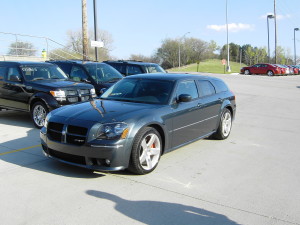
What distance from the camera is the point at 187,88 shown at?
251 inches

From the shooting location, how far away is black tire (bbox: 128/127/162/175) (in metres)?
4.87

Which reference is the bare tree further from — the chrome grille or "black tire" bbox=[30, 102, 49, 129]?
the chrome grille

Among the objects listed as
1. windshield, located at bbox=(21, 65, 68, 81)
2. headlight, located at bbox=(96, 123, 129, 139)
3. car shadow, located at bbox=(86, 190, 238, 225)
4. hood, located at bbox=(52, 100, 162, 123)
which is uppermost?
windshield, located at bbox=(21, 65, 68, 81)

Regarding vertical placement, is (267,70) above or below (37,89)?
above

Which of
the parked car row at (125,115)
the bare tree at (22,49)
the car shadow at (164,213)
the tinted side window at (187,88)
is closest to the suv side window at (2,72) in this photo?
the parked car row at (125,115)

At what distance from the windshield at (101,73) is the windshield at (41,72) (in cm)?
140

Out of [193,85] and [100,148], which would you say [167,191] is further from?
[193,85]

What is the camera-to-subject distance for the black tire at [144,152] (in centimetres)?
487

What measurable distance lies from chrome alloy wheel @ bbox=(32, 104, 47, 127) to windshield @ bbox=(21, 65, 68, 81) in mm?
1013

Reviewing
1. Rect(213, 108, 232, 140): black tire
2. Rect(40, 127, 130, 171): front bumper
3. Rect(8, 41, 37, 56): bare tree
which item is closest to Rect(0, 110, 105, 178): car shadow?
Rect(40, 127, 130, 171): front bumper

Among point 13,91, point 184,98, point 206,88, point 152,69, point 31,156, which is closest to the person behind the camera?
point 184,98

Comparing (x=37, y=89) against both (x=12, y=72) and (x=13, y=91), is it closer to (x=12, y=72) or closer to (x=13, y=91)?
(x=13, y=91)

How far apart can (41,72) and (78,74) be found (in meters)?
1.88

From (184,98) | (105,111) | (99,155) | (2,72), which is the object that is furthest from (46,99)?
(99,155)
